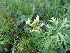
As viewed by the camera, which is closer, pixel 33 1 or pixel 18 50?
pixel 18 50

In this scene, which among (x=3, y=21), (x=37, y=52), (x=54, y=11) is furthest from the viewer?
(x=54, y=11)

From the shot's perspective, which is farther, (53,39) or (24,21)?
(24,21)

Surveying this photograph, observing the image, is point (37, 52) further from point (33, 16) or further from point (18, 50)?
point (33, 16)

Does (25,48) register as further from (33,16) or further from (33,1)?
(33,1)

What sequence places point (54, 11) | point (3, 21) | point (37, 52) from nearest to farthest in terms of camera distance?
1. point (37, 52)
2. point (3, 21)
3. point (54, 11)

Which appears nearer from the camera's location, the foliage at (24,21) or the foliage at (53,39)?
the foliage at (53,39)

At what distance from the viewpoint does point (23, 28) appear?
220 centimetres

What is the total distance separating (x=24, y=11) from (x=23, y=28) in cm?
30

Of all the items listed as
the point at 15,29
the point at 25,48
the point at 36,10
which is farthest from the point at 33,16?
the point at 25,48

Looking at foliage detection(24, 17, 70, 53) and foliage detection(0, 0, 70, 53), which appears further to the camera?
foliage detection(0, 0, 70, 53)

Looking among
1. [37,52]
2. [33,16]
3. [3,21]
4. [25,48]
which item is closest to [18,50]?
[25,48]

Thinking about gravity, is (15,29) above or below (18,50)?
above

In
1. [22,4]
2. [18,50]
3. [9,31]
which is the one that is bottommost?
[18,50]

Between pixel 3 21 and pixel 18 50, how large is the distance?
508 millimetres
